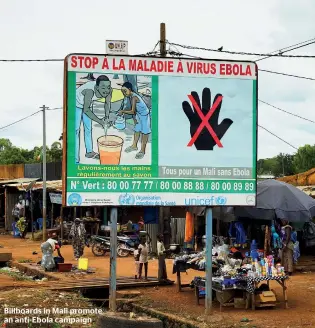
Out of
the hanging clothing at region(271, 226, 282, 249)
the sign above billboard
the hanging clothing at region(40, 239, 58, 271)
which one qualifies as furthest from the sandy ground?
the sign above billboard

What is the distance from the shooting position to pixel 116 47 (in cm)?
1098

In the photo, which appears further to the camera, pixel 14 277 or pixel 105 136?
pixel 14 277

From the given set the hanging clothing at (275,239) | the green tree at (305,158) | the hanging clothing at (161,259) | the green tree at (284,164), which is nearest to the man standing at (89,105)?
the hanging clothing at (161,259)

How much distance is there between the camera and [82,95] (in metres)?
10.8

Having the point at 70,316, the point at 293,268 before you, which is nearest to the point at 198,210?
the point at 293,268

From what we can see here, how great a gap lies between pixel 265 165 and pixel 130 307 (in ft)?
206

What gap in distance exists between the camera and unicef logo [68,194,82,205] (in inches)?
421

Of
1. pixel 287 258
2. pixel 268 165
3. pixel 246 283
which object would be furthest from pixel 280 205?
pixel 268 165

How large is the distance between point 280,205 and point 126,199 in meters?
8.01

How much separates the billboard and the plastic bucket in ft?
0.06

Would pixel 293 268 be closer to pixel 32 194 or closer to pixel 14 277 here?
pixel 14 277

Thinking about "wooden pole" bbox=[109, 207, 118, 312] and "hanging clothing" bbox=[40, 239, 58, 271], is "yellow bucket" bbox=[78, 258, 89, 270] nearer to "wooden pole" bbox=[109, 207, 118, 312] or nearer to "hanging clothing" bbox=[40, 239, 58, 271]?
"hanging clothing" bbox=[40, 239, 58, 271]

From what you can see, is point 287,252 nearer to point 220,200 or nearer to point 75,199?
point 220,200

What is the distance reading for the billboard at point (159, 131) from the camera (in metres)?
10.8
